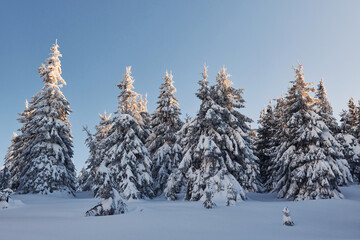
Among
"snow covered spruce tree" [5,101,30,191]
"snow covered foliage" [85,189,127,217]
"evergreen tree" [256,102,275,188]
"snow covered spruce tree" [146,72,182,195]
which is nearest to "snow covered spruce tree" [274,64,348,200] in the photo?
"evergreen tree" [256,102,275,188]

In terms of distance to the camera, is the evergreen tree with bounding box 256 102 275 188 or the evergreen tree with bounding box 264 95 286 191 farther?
the evergreen tree with bounding box 256 102 275 188

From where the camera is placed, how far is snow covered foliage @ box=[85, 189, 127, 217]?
391 inches

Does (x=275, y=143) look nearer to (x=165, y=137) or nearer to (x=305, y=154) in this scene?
(x=305, y=154)

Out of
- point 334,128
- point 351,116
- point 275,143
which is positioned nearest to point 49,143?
point 275,143

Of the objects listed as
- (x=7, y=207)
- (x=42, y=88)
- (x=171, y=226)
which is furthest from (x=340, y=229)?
(x=42, y=88)

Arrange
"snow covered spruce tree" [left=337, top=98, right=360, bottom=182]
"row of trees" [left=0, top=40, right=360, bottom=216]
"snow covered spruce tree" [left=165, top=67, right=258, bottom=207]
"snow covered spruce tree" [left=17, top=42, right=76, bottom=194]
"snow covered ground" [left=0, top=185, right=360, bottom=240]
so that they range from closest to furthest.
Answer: "snow covered ground" [left=0, top=185, right=360, bottom=240]
"snow covered spruce tree" [left=165, top=67, right=258, bottom=207]
"row of trees" [left=0, top=40, right=360, bottom=216]
"snow covered spruce tree" [left=17, top=42, right=76, bottom=194]
"snow covered spruce tree" [left=337, top=98, right=360, bottom=182]

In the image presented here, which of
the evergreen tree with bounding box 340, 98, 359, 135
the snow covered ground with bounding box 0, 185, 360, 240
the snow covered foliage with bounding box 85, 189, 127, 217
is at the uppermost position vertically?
the evergreen tree with bounding box 340, 98, 359, 135

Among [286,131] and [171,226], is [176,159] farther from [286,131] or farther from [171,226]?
[171,226]

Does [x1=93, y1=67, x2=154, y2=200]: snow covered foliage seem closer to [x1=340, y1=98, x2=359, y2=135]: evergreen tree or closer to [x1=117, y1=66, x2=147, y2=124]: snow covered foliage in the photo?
[x1=117, y1=66, x2=147, y2=124]: snow covered foliage

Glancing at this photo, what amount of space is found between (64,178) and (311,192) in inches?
893

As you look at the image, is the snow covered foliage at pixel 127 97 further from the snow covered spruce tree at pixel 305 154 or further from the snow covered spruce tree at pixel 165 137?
the snow covered spruce tree at pixel 305 154

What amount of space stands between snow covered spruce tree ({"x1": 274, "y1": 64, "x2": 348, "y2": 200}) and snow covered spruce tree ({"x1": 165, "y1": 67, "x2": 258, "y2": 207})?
4.21m

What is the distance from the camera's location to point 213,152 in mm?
17734

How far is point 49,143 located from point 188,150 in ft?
47.8
